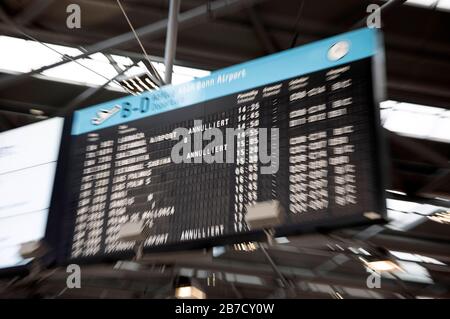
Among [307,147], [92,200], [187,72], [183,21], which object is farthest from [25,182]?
[187,72]

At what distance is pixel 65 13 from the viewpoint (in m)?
8.55

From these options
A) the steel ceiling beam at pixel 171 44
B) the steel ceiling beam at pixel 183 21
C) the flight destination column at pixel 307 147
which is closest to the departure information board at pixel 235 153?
the flight destination column at pixel 307 147

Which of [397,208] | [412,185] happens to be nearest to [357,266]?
[397,208]

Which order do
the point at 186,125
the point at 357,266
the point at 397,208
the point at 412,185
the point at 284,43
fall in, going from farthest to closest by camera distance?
1. the point at 357,266
2. the point at 397,208
3. the point at 412,185
4. the point at 284,43
5. the point at 186,125

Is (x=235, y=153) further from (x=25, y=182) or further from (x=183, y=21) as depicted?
(x=183, y=21)

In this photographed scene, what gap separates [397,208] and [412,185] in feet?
3.99

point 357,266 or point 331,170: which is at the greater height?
point 331,170

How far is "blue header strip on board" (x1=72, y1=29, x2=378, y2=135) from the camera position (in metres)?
3.63

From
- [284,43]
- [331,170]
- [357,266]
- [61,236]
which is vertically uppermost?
[284,43]

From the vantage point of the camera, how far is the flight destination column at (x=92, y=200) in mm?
3965

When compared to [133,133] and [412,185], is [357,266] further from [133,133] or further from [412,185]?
[133,133]

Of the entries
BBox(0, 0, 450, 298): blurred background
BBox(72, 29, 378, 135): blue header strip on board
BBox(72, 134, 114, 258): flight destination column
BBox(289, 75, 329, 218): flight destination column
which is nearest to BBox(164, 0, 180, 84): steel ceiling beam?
BBox(0, 0, 450, 298): blurred background

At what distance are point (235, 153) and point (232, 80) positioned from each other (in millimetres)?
668

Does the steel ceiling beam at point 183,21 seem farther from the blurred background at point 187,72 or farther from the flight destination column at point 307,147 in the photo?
the flight destination column at point 307,147
